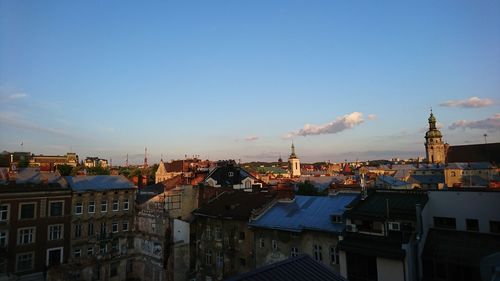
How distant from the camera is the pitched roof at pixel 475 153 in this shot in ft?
370

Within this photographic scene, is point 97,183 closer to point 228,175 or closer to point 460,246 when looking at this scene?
point 228,175

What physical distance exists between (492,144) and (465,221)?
115637 mm

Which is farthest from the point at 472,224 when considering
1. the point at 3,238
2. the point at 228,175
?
the point at 228,175

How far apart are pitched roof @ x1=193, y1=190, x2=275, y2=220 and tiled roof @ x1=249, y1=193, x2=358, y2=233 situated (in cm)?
128

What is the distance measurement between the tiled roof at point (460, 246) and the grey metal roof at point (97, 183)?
34.2 m

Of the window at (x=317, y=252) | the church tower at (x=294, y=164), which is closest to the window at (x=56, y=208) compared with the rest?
the window at (x=317, y=252)

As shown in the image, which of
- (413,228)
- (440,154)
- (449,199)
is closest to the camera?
(413,228)

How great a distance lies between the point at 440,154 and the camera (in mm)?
131250

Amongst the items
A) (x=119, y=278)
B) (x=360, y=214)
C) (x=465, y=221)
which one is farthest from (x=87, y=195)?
(x=465, y=221)

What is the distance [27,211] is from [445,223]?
127 ft

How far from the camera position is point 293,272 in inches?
436

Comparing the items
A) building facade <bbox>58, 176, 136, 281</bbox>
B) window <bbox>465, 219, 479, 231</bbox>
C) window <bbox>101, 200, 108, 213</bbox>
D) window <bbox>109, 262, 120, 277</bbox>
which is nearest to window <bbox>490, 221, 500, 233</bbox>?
window <bbox>465, 219, 479, 231</bbox>

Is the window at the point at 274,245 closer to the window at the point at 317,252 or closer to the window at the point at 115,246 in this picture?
the window at the point at 317,252

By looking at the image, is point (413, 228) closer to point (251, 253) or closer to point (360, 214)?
point (360, 214)
